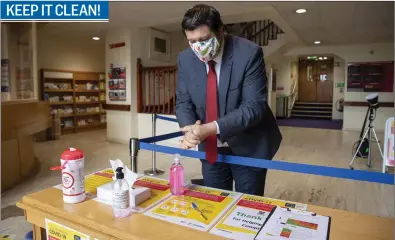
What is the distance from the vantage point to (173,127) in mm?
5605

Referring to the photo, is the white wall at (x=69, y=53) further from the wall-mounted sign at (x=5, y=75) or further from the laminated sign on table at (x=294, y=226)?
the laminated sign on table at (x=294, y=226)

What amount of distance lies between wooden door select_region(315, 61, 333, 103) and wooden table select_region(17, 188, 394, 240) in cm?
1430

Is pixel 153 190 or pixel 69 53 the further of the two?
pixel 69 53

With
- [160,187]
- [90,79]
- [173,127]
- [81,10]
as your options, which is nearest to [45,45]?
[90,79]

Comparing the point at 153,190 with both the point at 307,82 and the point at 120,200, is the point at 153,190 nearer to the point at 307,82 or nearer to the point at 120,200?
the point at 120,200

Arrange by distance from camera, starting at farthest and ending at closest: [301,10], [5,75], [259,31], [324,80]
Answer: [324,80], [259,31], [301,10], [5,75]

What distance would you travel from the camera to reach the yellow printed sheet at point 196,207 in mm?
977

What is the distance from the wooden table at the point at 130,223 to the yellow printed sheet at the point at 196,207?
43mm

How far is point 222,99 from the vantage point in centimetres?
135

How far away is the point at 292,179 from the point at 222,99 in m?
2.71

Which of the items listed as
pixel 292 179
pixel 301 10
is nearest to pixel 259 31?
pixel 301 10

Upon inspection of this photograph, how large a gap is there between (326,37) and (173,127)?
15.1 feet

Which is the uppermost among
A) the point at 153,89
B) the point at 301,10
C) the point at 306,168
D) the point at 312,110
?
the point at 301,10

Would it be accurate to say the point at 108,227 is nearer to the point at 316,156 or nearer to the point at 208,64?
the point at 208,64
